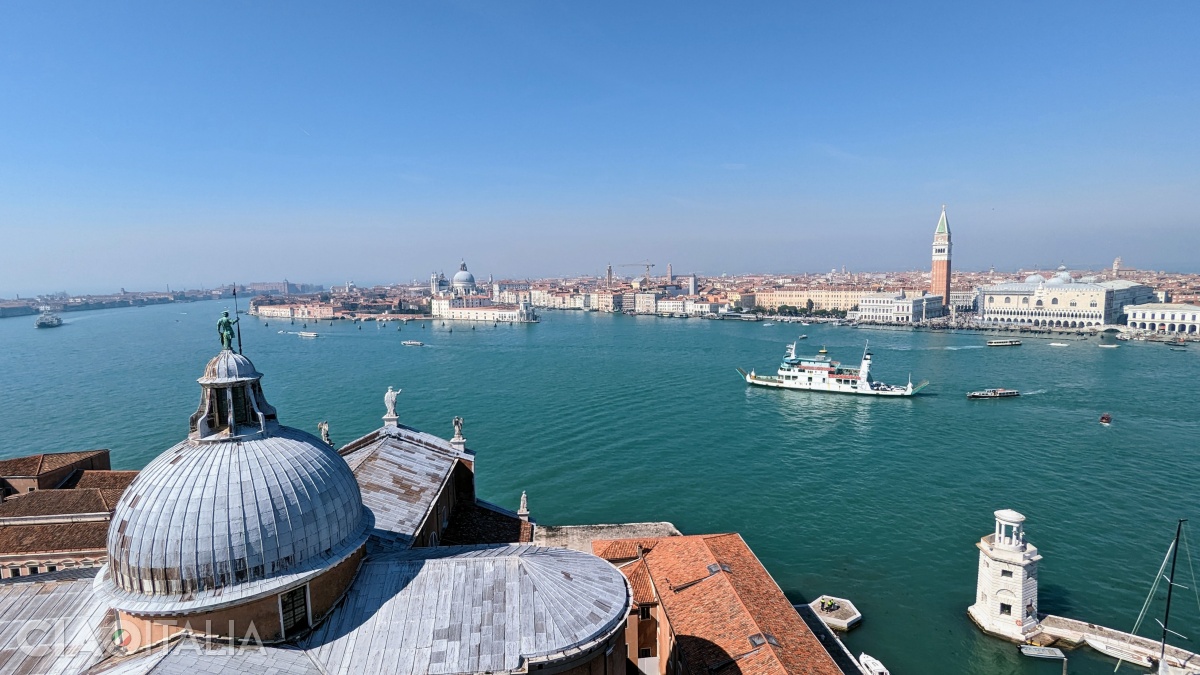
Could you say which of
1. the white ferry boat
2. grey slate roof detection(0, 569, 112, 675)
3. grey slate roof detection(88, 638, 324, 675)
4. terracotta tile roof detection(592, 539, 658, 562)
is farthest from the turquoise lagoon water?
grey slate roof detection(0, 569, 112, 675)

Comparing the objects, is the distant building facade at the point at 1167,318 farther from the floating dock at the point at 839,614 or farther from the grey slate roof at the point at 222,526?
the grey slate roof at the point at 222,526

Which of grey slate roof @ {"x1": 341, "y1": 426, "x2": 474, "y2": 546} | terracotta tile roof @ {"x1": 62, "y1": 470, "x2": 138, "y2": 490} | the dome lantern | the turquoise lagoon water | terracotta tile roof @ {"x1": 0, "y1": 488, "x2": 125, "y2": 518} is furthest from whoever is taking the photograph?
terracotta tile roof @ {"x1": 62, "y1": 470, "x2": 138, "y2": 490}

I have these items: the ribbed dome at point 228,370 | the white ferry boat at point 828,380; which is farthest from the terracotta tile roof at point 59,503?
the white ferry boat at point 828,380

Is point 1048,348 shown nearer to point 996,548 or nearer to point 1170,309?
point 1170,309

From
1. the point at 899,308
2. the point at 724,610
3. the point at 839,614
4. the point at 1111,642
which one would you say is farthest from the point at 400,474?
the point at 899,308

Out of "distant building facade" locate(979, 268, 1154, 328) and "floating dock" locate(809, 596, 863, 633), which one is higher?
"distant building facade" locate(979, 268, 1154, 328)

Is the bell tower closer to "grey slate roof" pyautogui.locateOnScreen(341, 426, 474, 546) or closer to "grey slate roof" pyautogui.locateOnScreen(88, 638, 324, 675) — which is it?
"grey slate roof" pyautogui.locateOnScreen(341, 426, 474, 546)

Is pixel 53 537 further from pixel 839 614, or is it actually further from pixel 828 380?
pixel 828 380
